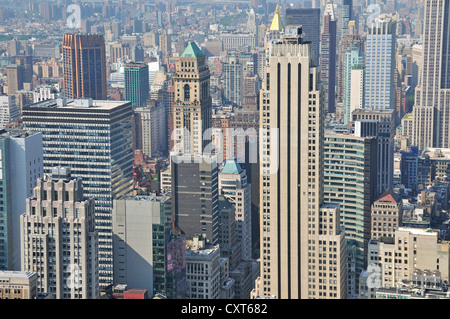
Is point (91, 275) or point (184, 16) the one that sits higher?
point (184, 16)

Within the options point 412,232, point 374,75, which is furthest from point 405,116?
point 412,232

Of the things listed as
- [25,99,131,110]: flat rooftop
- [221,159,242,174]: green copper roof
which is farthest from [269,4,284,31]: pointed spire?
[25,99,131,110]: flat rooftop

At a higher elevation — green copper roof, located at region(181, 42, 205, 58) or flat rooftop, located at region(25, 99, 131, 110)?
green copper roof, located at region(181, 42, 205, 58)

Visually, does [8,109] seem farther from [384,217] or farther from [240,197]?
[384,217]

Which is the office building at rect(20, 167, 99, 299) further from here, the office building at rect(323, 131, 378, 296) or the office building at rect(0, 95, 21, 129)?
the office building at rect(0, 95, 21, 129)

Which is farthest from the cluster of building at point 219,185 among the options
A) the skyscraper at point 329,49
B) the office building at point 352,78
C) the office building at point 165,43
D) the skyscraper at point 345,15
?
the office building at point 165,43

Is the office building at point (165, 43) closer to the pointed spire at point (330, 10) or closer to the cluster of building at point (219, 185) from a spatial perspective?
the cluster of building at point (219, 185)
